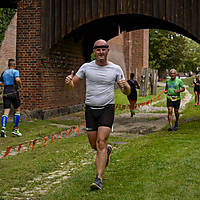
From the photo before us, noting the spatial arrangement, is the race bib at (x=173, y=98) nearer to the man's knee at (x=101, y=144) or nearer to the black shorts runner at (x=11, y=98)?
the black shorts runner at (x=11, y=98)

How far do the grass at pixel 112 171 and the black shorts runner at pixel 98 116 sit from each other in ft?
2.61

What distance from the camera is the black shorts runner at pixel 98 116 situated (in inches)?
208

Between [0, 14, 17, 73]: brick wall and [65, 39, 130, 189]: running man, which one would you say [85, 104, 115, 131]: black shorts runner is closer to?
[65, 39, 130, 189]: running man

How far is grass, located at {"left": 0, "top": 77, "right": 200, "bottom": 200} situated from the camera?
484 centimetres

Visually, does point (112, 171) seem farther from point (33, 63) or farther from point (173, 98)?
point (33, 63)

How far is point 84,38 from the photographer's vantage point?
55.9 feet

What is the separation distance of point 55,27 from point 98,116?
30.0 ft

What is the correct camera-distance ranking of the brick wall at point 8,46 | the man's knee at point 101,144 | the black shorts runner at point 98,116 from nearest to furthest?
the man's knee at point 101,144 < the black shorts runner at point 98,116 < the brick wall at point 8,46

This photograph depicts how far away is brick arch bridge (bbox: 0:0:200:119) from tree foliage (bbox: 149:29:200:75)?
4173 cm

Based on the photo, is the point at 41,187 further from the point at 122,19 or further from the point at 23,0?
the point at 122,19

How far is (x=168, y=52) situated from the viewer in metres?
58.1

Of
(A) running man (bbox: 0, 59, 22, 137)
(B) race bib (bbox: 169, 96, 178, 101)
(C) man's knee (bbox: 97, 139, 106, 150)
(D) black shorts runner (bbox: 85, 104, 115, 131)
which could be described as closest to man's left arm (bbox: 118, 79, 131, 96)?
(D) black shorts runner (bbox: 85, 104, 115, 131)

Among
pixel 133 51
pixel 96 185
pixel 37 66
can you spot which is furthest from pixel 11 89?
pixel 133 51

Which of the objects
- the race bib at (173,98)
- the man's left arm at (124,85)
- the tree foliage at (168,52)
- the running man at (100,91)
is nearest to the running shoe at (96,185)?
the running man at (100,91)
